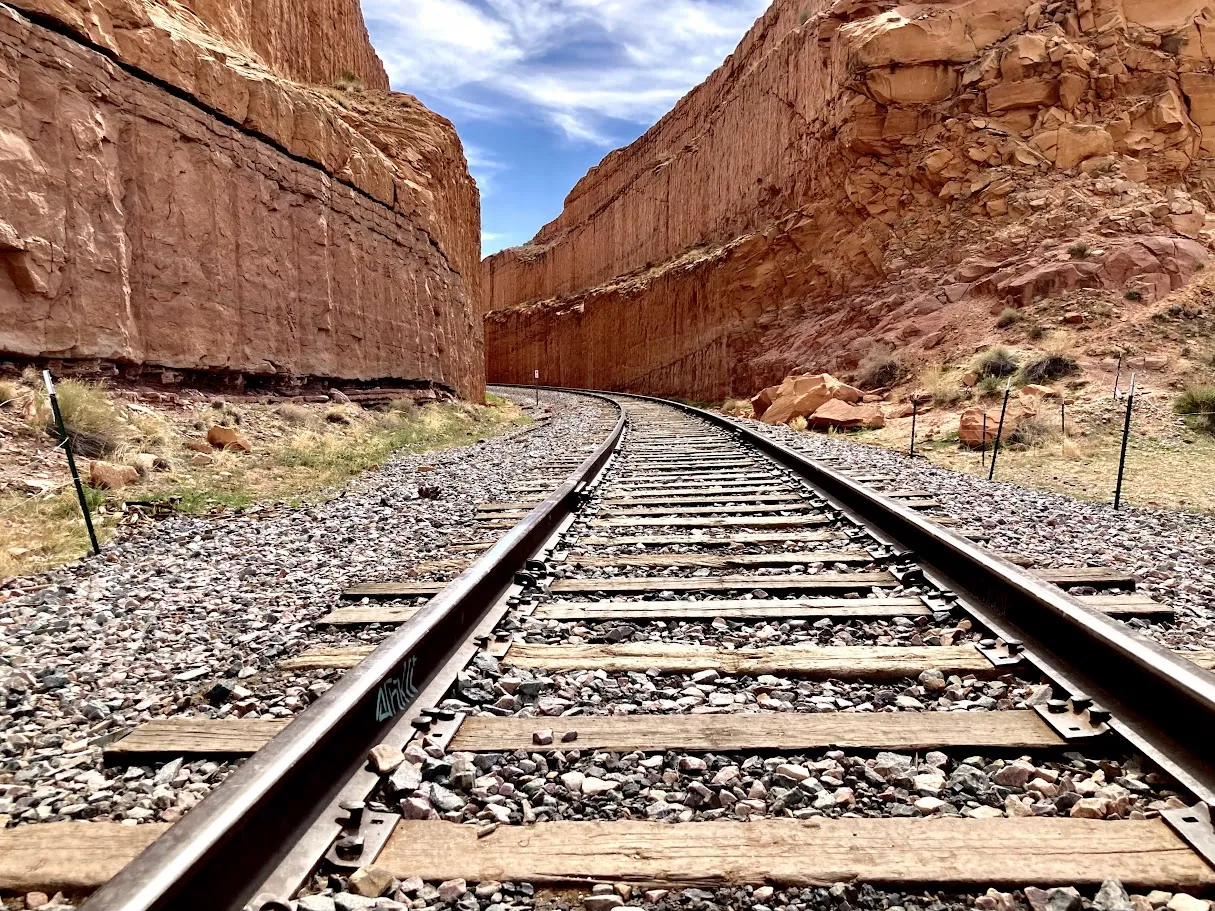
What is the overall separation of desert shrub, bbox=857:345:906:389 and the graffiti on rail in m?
20.4

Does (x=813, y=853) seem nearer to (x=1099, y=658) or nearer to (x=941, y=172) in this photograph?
(x=1099, y=658)

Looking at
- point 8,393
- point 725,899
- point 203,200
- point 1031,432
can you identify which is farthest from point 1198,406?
point 8,393

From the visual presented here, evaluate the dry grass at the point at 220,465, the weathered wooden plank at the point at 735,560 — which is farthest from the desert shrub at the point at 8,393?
the weathered wooden plank at the point at 735,560

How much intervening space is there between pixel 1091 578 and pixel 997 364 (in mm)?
15142

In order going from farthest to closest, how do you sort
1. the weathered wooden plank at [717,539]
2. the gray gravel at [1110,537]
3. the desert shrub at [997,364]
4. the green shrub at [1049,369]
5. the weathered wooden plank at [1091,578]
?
1. the desert shrub at [997,364]
2. the green shrub at [1049,369]
3. the weathered wooden plank at [717,539]
4. the weathered wooden plank at [1091,578]
5. the gray gravel at [1110,537]

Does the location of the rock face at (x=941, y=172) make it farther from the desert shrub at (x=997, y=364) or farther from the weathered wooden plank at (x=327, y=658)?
the weathered wooden plank at (x=327, y=658)

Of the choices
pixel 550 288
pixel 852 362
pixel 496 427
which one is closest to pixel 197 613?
pixel 496 427

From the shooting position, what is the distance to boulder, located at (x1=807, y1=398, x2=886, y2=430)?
53.7 ft

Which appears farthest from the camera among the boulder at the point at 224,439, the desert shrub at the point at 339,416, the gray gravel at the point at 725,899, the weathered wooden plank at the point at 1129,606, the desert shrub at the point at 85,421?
the desert shrub at the point at 339,416

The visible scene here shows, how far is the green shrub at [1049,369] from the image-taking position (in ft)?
51.2

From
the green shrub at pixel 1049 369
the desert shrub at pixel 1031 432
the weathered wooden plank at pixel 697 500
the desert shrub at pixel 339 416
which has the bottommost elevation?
the weathered wooden plank at pixel 697 500

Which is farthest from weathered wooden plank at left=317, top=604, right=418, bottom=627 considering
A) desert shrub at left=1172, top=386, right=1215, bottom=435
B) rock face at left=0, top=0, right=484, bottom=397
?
desert shrub at left=1172, top=386, right=1215, bottom=435

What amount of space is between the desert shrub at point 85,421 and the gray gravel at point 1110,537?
868 centimetres

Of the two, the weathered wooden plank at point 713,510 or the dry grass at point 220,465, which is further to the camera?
the weathered wooden plank at point 713,510
